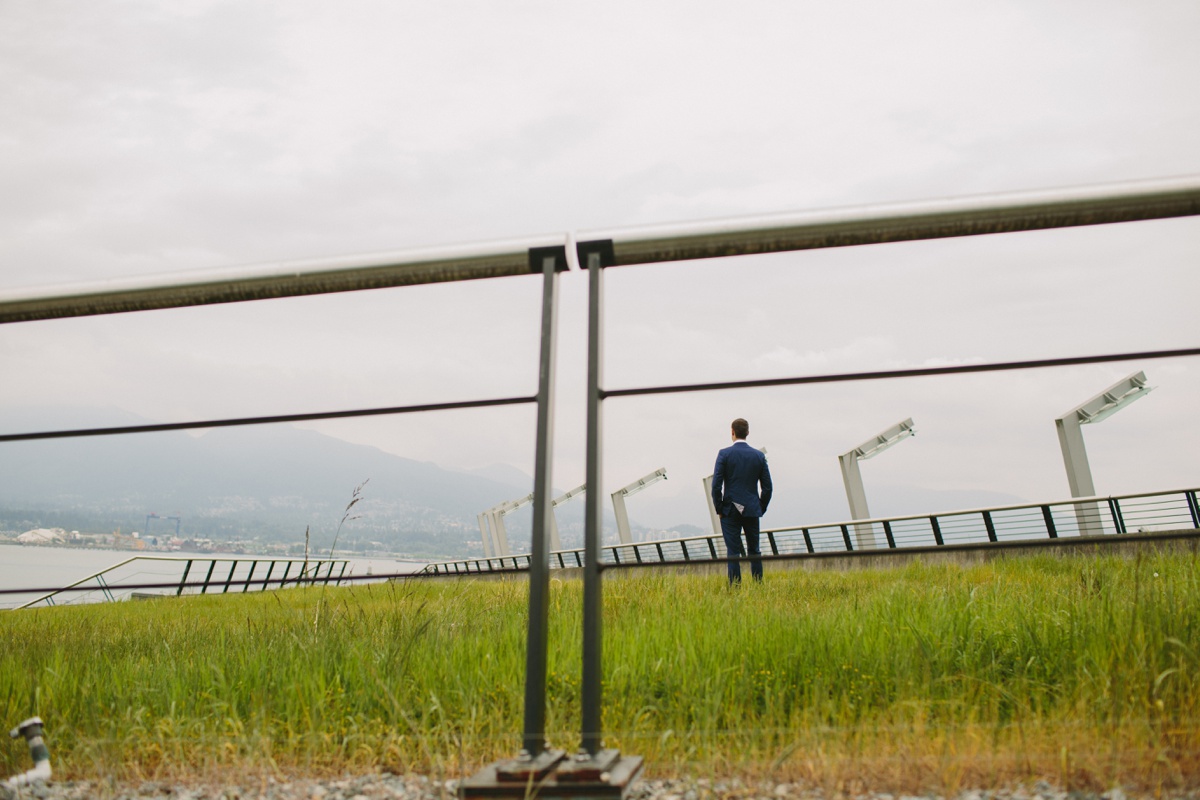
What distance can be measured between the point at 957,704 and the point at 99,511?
4635 millimetres

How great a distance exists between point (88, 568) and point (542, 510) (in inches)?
138

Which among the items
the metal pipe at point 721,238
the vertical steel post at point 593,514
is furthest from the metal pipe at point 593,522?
the metal pipe at point 721,238

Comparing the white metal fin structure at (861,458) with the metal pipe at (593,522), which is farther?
the white metal fin structure at (861,458)

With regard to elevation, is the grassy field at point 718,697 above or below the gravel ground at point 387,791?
above

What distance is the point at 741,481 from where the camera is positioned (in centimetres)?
859

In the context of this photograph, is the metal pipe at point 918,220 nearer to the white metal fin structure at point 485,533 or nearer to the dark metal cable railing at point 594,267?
the dark metal cable railing at point 594,267

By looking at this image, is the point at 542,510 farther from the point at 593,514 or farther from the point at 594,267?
the point at 594,267

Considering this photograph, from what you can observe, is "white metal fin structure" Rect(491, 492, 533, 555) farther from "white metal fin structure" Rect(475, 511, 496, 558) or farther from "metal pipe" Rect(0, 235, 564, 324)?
"metal pipe" Rect(0, 235, 564, 324)

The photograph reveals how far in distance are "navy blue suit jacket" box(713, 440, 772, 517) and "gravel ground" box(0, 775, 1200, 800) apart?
6.88 meters

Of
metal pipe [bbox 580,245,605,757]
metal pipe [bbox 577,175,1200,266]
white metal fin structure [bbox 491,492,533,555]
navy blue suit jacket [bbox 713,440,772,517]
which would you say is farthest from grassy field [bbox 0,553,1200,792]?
white metal fin structure [bbox 491,492,533,555]

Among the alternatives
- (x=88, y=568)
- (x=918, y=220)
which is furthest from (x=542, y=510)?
(x=88, y=568)

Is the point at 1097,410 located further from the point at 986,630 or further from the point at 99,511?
the point at 99,511

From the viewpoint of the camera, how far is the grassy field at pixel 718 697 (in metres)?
1.73

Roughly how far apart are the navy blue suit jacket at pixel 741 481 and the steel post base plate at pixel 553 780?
23.0 ft
